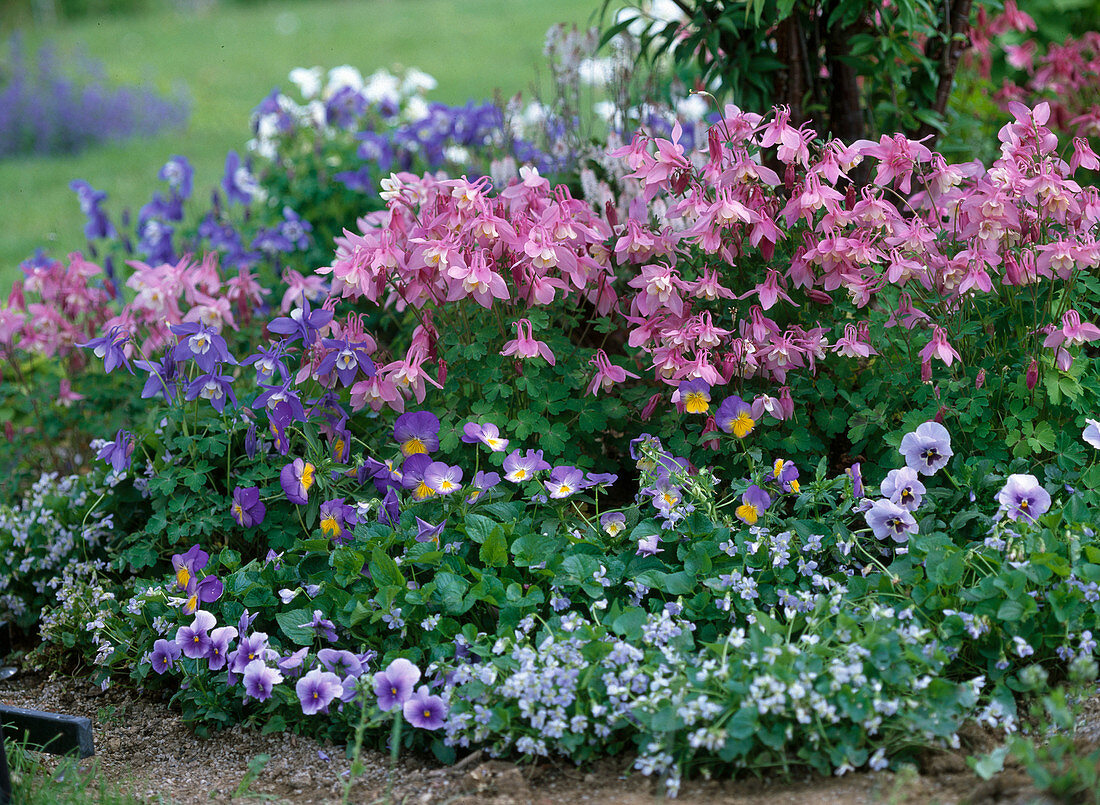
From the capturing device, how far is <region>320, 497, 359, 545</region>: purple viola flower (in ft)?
7.57

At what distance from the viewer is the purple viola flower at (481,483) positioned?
2293mm

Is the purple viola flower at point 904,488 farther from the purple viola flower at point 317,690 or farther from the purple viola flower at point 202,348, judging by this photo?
the purple viola flower at point 202,348

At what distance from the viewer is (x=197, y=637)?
7.09ft

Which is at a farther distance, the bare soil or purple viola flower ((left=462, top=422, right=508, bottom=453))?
purple viola flower ((left=462, top=422, right=508, bottom=453))

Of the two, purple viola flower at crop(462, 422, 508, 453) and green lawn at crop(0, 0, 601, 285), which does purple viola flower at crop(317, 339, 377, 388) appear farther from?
green lawn at crop(0, 0, 601, 285)

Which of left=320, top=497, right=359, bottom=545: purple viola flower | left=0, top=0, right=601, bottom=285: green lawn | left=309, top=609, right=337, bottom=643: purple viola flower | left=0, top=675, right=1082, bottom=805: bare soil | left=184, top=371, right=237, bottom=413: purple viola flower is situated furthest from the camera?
left=0, top=0, right=601, bottom=285: green lawn

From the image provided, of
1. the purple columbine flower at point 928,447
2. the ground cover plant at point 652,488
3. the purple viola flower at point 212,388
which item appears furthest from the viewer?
the purple viola flower at point 212,388

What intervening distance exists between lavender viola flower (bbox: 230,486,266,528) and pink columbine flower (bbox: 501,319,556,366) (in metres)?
0.66

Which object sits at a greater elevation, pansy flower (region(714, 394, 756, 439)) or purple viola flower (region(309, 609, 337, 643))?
pansy flower (region(714, 394, 756, 439))

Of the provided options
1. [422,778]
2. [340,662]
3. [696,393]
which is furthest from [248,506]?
[696,393]

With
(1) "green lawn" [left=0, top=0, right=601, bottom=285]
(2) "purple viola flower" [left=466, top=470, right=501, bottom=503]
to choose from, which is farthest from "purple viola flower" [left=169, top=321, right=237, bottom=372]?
(1) "green lawn" [left=0, top=0, right=601, bottom=285]

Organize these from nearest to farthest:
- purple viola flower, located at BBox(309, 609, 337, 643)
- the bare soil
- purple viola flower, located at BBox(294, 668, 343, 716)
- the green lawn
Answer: the bare soil
purple viola flower, located at BBox(294, 668, 343, 716)
purple viola flower, located at BBox(309, 609, 337, 643)
the green lawn

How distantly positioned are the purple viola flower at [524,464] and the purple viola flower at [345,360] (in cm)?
38

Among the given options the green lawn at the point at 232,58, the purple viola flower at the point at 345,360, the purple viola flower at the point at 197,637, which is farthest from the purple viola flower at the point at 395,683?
the green lawn at the point at 232,58
